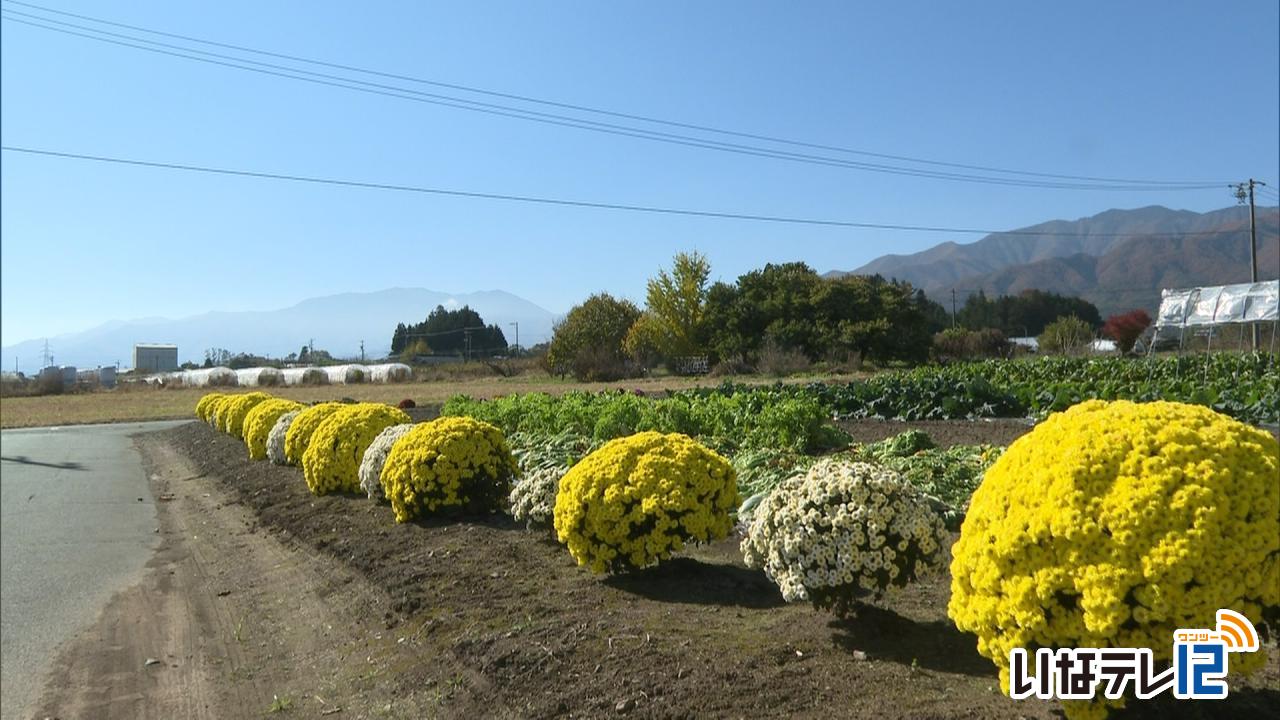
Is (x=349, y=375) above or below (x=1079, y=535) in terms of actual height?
above

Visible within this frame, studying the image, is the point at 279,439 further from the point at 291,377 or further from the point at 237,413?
the point at 291,377

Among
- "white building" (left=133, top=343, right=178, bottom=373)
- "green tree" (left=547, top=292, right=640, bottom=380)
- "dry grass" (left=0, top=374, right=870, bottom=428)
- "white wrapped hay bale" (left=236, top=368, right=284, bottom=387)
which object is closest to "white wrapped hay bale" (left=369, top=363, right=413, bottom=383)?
"dry grass" (left=0, top=374, right=870, bottom=428)

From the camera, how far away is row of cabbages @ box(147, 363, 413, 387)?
52.8 m

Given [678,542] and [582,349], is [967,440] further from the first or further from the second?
[582,349]

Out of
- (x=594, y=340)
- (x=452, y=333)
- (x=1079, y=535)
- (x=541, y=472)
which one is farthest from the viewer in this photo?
(x=452, y=333)

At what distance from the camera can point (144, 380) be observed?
55656mm

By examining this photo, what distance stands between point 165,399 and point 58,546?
35.6 meters

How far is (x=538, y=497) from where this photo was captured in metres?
7.04

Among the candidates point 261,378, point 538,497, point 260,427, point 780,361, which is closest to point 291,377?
point 261,378

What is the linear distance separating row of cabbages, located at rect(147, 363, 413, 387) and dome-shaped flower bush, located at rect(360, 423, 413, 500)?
142 ft

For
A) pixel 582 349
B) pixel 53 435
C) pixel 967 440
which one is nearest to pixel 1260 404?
pixel 967 440

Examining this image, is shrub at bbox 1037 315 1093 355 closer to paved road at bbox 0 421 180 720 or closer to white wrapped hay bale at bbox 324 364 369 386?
white wrapped hay bale at bbox 324 364 369 386

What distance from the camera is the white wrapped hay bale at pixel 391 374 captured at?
172 ft

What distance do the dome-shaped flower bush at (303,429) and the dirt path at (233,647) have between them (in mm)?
2911
